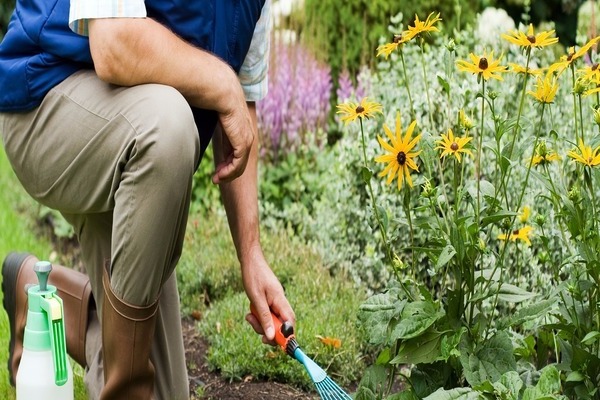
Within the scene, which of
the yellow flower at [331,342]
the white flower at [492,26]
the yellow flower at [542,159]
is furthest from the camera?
the white flower at [492,26]

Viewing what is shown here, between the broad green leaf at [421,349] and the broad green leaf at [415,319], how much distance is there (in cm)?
4

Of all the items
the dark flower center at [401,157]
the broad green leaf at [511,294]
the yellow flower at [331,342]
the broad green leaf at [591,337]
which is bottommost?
the yellow flower at [331,342]

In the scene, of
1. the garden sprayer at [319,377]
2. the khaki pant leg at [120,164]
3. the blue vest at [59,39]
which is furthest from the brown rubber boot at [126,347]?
the blue vest at [59,39]

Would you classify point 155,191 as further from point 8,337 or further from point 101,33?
point 8,337

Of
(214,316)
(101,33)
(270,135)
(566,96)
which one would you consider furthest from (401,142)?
(270,135)

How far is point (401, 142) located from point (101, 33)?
671mm

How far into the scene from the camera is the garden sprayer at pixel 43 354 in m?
2.06

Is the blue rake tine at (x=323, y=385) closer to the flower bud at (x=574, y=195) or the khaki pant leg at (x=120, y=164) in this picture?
the khaki pant leg at (x=120, y=164)

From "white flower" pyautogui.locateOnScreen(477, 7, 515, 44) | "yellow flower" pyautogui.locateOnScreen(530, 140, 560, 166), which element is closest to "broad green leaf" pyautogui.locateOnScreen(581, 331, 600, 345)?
"yellow flower" pyautogui.locateOnScreen(530, 140, 560, 166)

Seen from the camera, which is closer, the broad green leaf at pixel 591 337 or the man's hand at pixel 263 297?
the broad green leaf at pixel 591 337

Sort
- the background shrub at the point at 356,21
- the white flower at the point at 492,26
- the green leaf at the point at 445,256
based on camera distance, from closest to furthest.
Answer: the green leaf at the point at 445,256 < the white flower at the point at 492,26 < the background shrub at the point at 356,21

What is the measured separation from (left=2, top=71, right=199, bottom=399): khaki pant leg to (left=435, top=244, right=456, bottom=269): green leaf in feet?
1.87

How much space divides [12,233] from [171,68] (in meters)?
2.34

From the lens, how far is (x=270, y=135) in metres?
4.73
